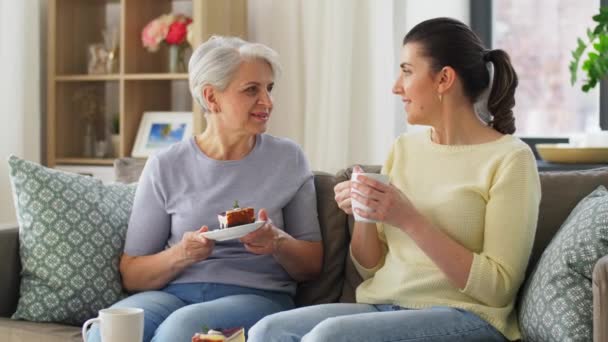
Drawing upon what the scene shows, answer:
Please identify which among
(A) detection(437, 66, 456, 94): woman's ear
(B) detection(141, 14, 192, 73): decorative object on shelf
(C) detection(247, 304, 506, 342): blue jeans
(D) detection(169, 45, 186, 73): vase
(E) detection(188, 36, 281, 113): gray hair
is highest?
(B) detection(141, 14, 192, 73): decorative object on shelf

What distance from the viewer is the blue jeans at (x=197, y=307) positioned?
210 cm

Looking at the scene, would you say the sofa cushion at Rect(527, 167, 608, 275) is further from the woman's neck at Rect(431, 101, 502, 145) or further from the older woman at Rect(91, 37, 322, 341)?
the older woman at Rect(91, 37, 322, 341)

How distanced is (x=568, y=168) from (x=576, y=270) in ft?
3.51

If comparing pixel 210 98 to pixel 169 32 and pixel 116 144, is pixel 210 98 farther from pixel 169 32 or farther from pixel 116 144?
pixel 116 144

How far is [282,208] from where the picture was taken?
2.43 meters

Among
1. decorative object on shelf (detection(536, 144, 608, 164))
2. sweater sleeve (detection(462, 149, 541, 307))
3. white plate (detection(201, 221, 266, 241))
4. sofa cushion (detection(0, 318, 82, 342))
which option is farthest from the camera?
decorative object on shelf (detection(536, 144, 608, 164))

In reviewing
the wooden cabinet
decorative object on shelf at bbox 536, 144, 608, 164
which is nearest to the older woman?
decorative object on shelf at bbox 536, 144, 608, 164

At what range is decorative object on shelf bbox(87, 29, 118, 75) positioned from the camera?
4258mm

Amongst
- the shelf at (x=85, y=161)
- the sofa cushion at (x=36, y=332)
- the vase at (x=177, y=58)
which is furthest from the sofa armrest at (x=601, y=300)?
the shelf at (x=85, y=161)

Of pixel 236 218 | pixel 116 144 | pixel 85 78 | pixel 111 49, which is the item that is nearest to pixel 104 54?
pixel 111 49

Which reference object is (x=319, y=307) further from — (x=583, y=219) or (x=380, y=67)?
(x=380, y=67)

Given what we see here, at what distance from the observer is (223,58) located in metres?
2.42

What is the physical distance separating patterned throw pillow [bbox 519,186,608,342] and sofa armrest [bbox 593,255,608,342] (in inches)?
5.1

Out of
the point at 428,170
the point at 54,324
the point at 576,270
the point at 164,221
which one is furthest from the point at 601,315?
the point at 54,324
